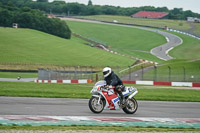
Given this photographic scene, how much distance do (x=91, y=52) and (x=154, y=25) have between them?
7164cm

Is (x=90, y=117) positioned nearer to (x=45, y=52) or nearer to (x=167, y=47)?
(x=45, y=52)

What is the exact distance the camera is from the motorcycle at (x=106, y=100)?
1866 cm

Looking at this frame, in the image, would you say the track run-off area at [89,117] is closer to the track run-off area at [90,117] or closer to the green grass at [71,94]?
the track run-off area at [90,117]

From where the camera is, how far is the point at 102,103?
18.9 m

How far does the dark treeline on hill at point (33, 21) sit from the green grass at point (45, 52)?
8.01m

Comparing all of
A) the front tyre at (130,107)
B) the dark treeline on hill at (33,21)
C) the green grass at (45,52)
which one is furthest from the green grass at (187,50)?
the front tyre at (130,107)

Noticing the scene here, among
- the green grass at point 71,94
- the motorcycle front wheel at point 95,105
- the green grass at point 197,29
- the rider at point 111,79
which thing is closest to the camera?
the motorcycle front wheel at point 95,105

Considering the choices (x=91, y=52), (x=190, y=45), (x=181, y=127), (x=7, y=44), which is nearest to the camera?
(x=181, y=127)

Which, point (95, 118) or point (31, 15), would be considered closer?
point (95, 118)

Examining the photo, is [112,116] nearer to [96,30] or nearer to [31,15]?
[31,15]

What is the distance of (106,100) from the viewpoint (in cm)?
1886

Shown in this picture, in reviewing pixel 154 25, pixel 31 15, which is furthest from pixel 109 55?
pixel 154 25

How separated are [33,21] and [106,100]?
122m

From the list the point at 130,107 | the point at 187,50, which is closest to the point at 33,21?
the point at 187,50
